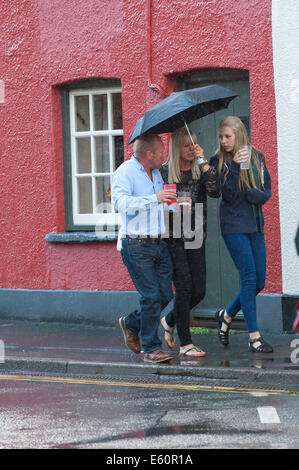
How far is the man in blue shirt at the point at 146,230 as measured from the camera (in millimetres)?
7992

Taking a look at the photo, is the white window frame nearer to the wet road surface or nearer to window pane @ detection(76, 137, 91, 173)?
window pane @ detection(76, 137, 91, 173)

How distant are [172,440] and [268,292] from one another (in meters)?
4.72

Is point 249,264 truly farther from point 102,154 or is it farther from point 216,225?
point 102,154

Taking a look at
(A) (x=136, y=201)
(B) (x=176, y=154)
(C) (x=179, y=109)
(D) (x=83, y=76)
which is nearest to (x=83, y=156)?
(D) (x=83, y=76)

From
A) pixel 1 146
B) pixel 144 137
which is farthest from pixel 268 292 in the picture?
pixel 1 146

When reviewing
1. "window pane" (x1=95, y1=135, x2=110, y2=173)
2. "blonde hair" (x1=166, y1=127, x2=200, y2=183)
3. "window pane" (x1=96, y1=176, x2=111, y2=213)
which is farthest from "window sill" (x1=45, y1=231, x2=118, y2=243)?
"blonde hair" (x1=166, y1=127, x2=200, y2=183)

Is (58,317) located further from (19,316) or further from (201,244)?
(201,244)

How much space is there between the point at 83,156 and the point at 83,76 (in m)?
1.04

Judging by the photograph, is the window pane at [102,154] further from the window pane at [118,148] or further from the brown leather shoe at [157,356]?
the brown leather shoe at [157,356]

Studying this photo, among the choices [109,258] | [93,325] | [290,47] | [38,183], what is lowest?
[93,325]

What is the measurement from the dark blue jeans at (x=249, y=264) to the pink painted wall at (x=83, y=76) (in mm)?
1504

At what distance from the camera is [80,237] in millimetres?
11375

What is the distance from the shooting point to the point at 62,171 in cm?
1175

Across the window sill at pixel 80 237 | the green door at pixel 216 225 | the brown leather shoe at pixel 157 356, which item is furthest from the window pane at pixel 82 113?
the brown leather shoe at pixel 157 356
